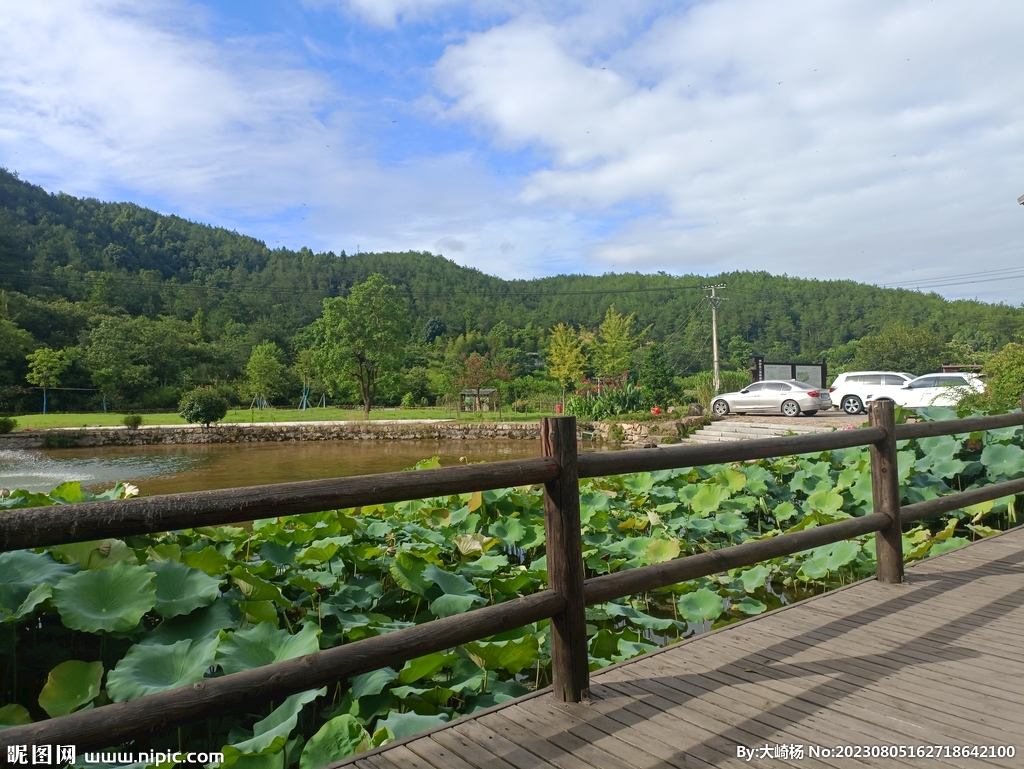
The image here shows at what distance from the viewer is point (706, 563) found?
2270 mm

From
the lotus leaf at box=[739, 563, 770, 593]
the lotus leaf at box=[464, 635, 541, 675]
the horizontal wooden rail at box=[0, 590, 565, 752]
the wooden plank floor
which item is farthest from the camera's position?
the lotus leaf at box=[739, 563, 770, 593]

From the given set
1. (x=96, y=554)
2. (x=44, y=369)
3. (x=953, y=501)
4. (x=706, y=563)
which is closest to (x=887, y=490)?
(x=953, y=501)

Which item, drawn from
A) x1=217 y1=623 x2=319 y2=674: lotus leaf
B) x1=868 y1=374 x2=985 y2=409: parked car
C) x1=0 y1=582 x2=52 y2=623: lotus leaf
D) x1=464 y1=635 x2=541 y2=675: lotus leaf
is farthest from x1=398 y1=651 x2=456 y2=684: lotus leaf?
x1=868 y1=374 x2=985 y2=409: parked car

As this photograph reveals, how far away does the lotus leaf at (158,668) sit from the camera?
1.85m

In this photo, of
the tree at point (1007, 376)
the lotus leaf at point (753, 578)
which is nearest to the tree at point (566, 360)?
the tree at point (1007, 376)

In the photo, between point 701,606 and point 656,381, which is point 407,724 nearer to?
point 701,606

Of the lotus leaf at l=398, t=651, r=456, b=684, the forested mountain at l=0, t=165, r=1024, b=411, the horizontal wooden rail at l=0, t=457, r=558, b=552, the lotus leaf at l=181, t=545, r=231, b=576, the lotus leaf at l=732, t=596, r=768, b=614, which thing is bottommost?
the lotus leaf at l=732, t=596, r=768, b=614

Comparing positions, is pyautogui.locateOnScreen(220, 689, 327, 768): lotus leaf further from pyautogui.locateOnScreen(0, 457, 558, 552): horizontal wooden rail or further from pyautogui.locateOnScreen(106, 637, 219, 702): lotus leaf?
pyautogui.locateOnScreen(0, 457, 558, 552): horizontal wooden rail

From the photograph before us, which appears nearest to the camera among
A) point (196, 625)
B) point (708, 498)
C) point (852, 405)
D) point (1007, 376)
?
point (196, 625)

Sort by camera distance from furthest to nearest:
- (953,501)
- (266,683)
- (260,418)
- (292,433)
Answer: (260,418), (292,433), (953,501), (266,683)

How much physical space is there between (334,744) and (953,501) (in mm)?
3231

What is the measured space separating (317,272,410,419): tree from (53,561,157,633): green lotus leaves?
27.9 meters

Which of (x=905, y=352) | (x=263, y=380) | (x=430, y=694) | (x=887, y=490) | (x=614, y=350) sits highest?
(x=614, y=350)

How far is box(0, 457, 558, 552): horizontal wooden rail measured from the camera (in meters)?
1.25
